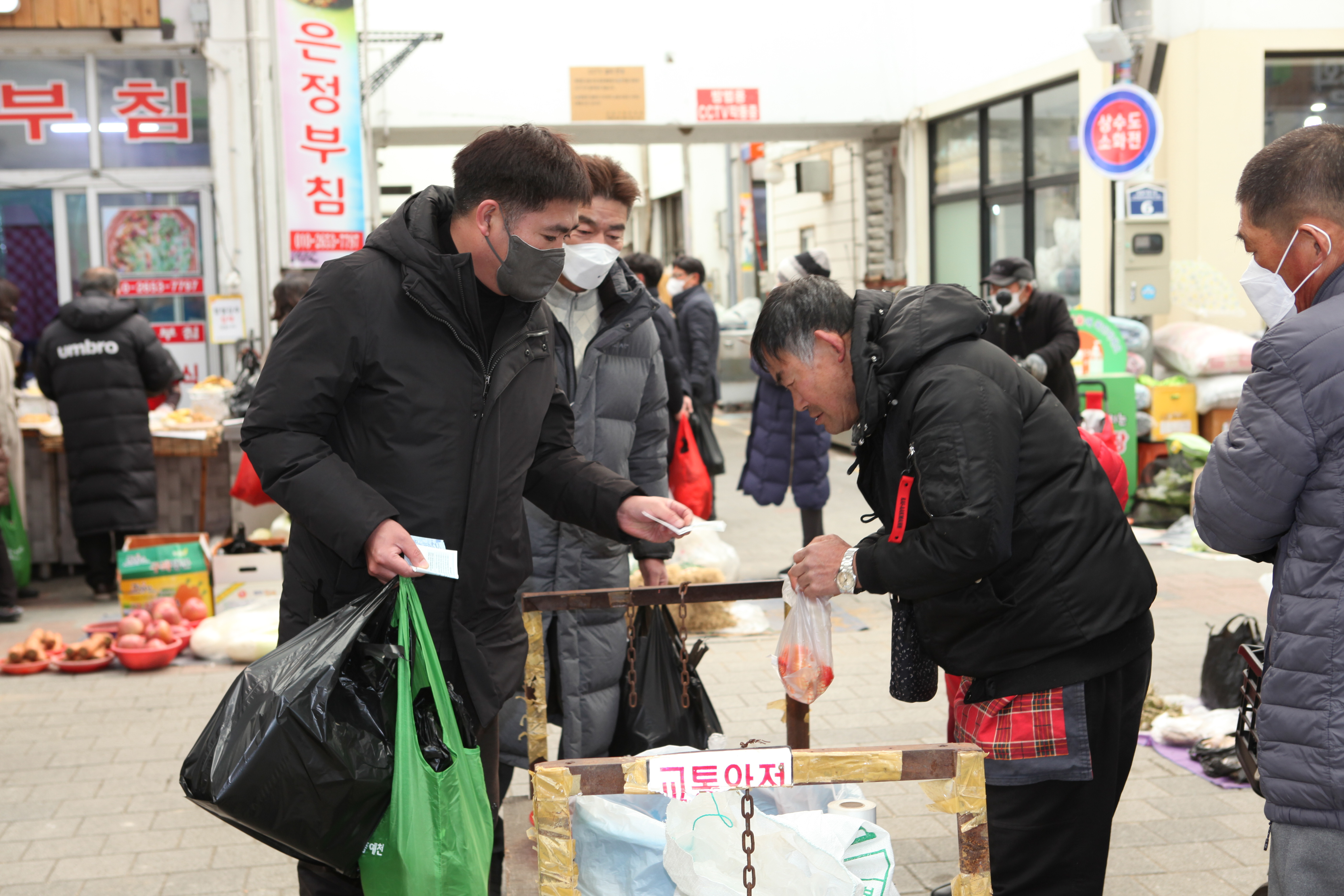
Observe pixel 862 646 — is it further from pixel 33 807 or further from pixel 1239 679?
pixel 33 807

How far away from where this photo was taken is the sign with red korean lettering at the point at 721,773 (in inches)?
73.7

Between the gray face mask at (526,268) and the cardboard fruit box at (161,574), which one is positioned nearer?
the gray face mask at (526,268)

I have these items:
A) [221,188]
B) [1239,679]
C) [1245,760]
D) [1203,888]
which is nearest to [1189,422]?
[1239,679]

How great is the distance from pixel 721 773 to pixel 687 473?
3885mm

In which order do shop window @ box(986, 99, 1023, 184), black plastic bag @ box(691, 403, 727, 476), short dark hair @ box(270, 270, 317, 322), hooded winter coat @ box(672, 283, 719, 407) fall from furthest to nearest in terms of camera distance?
shop window @ box(986, 99, 1023, 184)
hooded winter coat @ box(672, 283, 719, 407)
black plastic bag @ box(691, 403, 727, 476)
short dark hair @ box(270, 270, 317, 322)

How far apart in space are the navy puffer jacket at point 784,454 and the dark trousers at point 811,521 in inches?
1.2

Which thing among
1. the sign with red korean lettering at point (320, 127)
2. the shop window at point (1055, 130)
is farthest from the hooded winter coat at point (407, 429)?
the shop window at point (1055, 130)

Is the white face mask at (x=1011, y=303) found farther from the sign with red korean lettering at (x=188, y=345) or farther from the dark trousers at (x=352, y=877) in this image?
the sign with red korean lettering at (x=188, y=345)

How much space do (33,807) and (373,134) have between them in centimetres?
981

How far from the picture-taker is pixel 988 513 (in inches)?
88.1

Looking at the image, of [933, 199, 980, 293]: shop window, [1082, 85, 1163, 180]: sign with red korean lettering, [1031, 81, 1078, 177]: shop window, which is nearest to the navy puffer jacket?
[1082, 85, 1163, 180]: sign with red korean lettering

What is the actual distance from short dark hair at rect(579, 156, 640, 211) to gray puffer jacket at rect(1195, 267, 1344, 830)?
190 centimetres

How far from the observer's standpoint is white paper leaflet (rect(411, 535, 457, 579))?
7.52ft

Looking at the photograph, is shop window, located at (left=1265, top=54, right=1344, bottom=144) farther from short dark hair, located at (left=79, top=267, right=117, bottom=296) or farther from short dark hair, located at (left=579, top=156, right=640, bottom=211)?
short dark hair, located at (left=79, top=267, right=117, bottom=296)
